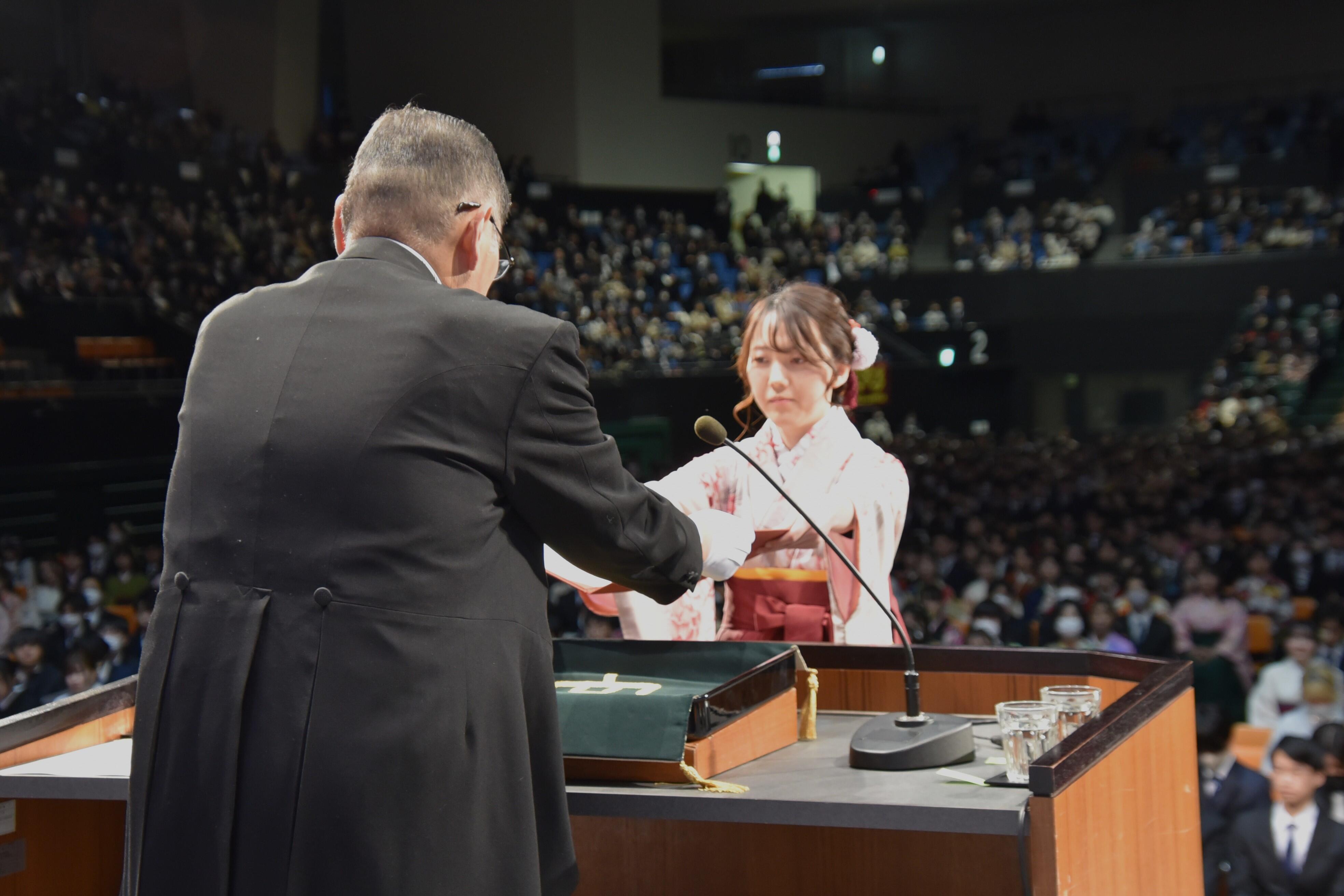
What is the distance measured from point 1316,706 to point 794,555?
3.25 m

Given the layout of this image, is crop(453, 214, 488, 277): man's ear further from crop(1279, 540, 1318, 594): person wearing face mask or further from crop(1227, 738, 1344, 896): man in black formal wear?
crop(1279, 540, 1318, 594): person wearing face mask

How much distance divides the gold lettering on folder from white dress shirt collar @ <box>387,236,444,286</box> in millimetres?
455

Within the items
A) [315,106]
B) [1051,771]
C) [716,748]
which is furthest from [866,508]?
[315,106]

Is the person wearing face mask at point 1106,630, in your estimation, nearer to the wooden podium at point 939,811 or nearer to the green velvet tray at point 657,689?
the wooden podium at point 939,811

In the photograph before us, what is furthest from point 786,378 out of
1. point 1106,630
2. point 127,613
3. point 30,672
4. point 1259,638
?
point 127,613

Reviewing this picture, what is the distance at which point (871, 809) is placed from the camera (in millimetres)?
1162

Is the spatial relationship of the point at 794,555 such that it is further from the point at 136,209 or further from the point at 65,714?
the point at 136,209

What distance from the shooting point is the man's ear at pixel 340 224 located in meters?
1.17

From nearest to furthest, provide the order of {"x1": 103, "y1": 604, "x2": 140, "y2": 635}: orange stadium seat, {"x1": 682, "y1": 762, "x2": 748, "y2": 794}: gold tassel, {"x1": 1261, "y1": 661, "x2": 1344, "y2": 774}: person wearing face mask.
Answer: {"x1": 682, "y1": 762, "x2": 748, "y2": 794}: gold tassel, {"x1": 1261, "y1": 661, "x2": 1344, "y2": 774}: person wearing face mask, {"x1": 103, "y1": 604, "x2": 140, "y2": 635}: orange stadium seat

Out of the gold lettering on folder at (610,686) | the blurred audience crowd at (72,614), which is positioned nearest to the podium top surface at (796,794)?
the gold lettering on folder at (610,686)

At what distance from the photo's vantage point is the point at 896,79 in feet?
55.3

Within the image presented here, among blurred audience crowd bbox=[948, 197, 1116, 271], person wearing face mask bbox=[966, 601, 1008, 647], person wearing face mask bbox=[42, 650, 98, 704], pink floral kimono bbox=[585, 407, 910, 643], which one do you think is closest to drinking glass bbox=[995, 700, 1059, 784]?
pink floral kimono bbox=[585, 407, 910, 643]

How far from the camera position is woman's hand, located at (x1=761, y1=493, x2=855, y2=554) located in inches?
78.5

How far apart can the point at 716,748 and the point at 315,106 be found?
12.8m
